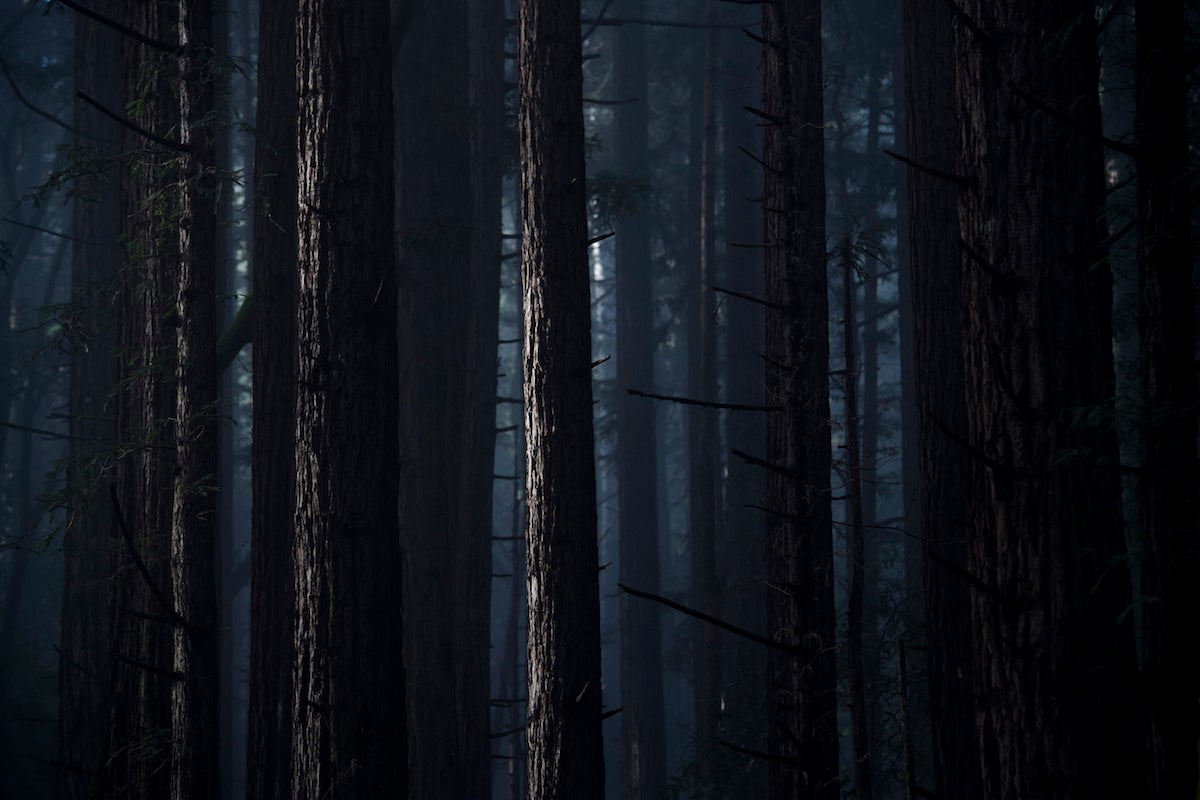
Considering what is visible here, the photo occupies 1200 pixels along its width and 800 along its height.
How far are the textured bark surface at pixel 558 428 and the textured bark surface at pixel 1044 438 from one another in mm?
2475

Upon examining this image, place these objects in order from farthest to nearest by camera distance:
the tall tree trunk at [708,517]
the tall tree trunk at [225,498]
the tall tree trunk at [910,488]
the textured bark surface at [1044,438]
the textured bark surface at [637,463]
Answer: the textured bark surface at [637,463] → the tall tree trunk at [708,517] → the tall tree trunk at [225,498] → the tall tree trunk at [910,488] → the textured bark surface at [1044,438]

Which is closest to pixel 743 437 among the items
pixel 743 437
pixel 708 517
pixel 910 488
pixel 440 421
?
pixel 743 437

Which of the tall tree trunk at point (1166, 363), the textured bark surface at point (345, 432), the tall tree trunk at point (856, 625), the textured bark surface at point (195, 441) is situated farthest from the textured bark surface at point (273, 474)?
the tall tree trunk at point (1166, 363)

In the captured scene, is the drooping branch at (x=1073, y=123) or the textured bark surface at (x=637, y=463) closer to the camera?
the drooping branch at (x=1073, y=123)

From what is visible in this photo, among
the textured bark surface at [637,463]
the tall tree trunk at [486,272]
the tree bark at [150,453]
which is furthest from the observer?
the textured bark surface at [637,463]

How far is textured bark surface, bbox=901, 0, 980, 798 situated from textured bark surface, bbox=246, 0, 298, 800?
17.7ft

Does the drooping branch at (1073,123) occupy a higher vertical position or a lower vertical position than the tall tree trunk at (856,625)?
higher

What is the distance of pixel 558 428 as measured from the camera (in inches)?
250

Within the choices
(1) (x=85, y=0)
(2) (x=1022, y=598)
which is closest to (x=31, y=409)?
(1) (x=85, y=0)

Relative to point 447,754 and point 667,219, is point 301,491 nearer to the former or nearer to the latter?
point 447,754

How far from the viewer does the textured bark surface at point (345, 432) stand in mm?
6211

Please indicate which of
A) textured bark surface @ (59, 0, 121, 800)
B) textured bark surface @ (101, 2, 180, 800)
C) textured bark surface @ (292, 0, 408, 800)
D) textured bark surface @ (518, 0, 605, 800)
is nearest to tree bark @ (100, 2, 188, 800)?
textured bark surface @ (101, 2, 180, 800)

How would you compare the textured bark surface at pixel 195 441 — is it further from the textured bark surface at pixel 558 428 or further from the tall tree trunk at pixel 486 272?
the tall tree trunk at pixel 486 272

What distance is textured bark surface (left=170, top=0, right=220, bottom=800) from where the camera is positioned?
6746mm
